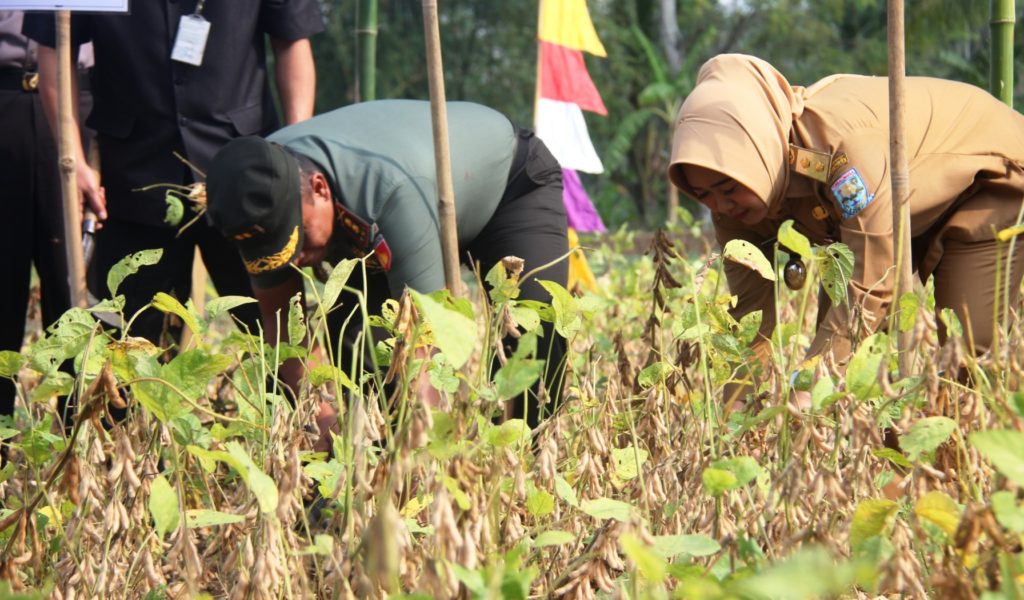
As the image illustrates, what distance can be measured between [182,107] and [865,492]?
1786 millimetres

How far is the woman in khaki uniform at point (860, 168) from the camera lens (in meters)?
2.12

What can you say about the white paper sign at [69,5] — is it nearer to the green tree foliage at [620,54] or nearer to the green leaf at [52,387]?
the green leaf at [52,387]

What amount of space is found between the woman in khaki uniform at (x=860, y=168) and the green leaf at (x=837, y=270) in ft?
1.30

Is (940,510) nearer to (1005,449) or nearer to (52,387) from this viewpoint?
(1005,449)

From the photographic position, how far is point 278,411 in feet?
4.85

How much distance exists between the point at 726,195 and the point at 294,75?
3.60ft

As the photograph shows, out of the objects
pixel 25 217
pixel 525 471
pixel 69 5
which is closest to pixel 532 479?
pixel 525 471

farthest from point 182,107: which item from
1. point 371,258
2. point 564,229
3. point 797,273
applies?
point 797,273

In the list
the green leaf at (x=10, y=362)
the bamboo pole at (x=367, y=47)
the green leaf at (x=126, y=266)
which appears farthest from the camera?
the bamboo pole at (x=367, y=47)

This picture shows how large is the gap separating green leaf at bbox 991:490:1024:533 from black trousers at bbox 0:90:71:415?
248 cm

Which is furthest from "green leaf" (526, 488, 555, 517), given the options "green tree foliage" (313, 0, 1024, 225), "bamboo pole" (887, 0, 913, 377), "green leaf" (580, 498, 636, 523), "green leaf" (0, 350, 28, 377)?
"green tree foliage" (313, 0, 1024, 225)

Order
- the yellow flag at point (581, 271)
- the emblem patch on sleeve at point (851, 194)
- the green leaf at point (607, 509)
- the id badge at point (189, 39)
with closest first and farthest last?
the green leaf at point (607, 509)
the emblem patch on sleeve at point (851, 194)
the id badge at point (189, 39)
the yellow flag at point (581, 271)

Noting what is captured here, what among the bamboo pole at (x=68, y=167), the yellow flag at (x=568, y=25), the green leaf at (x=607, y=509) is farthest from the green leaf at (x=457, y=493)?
the yellow flag at (x=568, y=25)

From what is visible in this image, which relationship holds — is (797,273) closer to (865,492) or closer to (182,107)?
(865,492)
